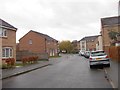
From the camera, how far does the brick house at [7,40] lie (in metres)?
27.0

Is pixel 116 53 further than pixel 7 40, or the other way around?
pixel 116 53

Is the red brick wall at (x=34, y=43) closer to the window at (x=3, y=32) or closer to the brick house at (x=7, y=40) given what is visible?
the brick house at (x=7, y=40)

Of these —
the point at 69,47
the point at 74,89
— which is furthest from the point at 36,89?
the point at 69,47

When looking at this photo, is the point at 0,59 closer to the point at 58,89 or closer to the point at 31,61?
the point at 31,61

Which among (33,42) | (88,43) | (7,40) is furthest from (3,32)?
(88,43)

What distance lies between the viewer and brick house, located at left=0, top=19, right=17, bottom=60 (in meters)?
27.0

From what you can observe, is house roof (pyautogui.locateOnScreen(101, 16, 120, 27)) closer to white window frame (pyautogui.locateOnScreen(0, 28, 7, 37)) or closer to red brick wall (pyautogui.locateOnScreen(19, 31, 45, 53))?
red brick wall (pyautogui.locateOnScreen(19, 31, 45, 53))

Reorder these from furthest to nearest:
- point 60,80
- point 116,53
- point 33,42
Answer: point 33,42
point 116,53
point 60,80

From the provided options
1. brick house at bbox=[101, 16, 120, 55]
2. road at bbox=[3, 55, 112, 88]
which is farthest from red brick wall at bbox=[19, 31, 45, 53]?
road at bbox=[3, 55, 112, 88]

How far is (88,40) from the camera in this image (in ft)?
395

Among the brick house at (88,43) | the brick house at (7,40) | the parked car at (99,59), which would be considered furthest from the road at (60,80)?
the brick house at (88,43)

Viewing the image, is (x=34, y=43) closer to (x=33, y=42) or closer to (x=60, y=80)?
(x=33, y=42)

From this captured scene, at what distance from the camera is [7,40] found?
2825 cm

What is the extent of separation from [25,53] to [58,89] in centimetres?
3307
